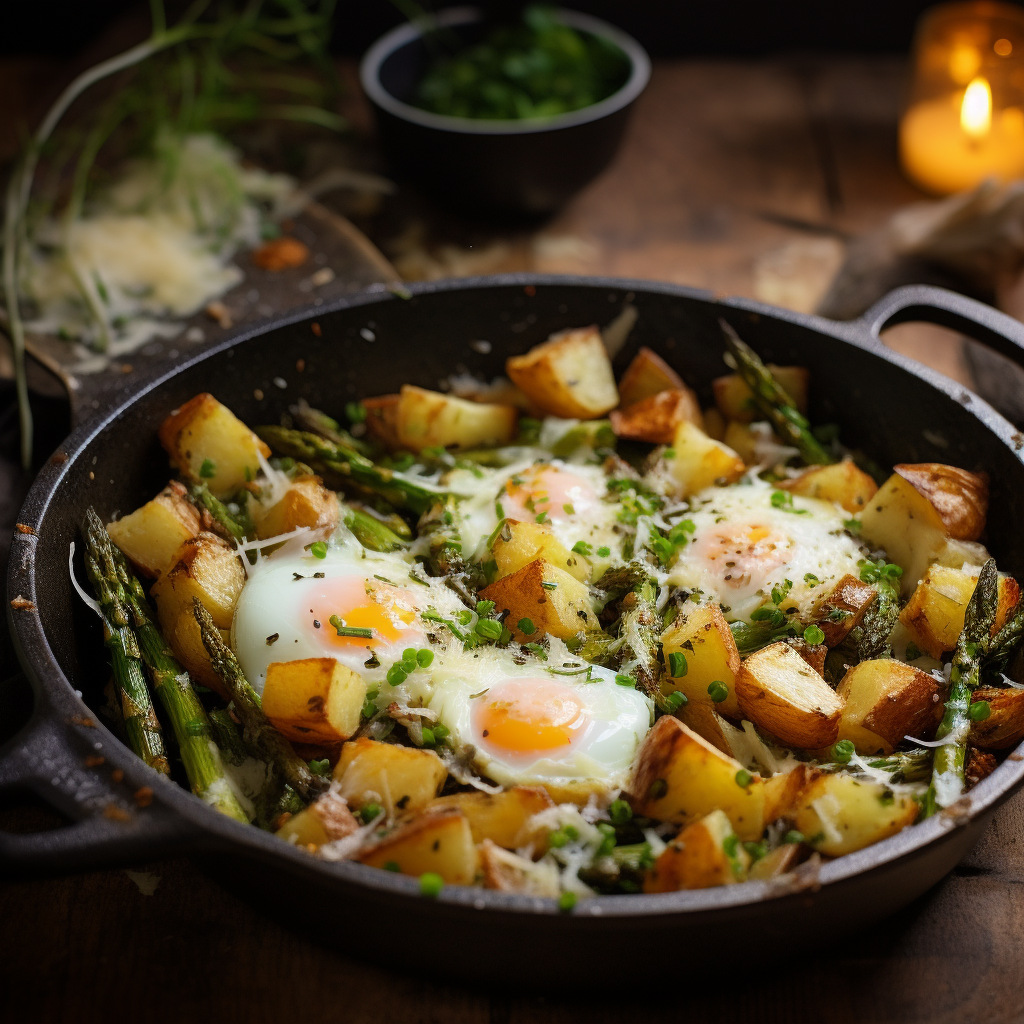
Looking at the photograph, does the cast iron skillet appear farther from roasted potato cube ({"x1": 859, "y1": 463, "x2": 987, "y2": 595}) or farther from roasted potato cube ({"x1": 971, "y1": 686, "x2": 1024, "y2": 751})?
roasted potato cube ({"x1": 971, "y1": 686, "x2": 1024, "y2": 751})

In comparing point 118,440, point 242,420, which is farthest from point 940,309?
point 118,440

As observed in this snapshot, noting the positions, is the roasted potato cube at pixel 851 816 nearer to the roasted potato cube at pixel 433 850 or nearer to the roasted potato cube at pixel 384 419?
the roasted potato cube at pixel 433 850

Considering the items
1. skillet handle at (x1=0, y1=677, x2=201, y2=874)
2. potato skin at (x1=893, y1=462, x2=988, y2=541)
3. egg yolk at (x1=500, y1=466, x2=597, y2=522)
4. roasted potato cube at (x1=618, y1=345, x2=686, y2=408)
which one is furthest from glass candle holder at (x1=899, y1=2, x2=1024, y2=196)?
skillet handle at (x1=0, y1=677, x2=201, y2=874)

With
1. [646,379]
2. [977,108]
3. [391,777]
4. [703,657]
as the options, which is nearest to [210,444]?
[391,777]

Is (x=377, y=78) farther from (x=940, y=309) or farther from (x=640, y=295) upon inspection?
(x=940, y=309)

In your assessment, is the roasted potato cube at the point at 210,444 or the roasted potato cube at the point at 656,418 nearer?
the roasted potato cube at the point at 210,444

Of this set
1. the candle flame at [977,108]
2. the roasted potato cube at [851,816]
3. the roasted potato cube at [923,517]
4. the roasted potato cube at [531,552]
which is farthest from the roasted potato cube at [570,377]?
the candle flame at [977,108]
